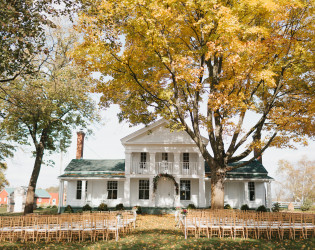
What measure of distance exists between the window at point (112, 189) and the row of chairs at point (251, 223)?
50.0 ft

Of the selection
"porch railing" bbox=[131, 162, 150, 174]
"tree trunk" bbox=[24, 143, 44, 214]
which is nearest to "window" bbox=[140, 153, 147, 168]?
"porch railing" bbox=[131, 162, 150, 174]

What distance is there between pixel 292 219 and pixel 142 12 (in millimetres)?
11121

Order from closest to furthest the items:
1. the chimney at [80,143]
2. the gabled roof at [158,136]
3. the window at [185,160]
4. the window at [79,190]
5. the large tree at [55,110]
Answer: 1. the large tree at [55,110]
2. the gabled roof at [158,136]
3. the window at [79,190]
4. the window at [185,160]
5. the chimney at [80,143]

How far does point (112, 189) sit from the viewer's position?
86.3 ft

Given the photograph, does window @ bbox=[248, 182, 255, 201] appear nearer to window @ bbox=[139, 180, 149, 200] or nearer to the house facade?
the house facade

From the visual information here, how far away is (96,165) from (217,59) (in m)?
18.0

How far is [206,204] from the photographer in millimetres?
25703

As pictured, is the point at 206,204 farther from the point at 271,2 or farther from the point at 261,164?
the point at 271,2

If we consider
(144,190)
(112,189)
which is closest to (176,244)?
(144,190)

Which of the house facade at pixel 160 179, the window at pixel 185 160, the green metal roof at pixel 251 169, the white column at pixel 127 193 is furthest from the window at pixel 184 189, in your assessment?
the white column at pixel 127 193

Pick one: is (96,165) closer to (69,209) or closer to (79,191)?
(79,191)

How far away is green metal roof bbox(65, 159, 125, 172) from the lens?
2745 cm

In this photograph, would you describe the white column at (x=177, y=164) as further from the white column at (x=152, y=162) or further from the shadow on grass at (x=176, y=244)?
the shadow on grass at (x=176, y=244)

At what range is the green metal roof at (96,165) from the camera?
27453 millimetres
